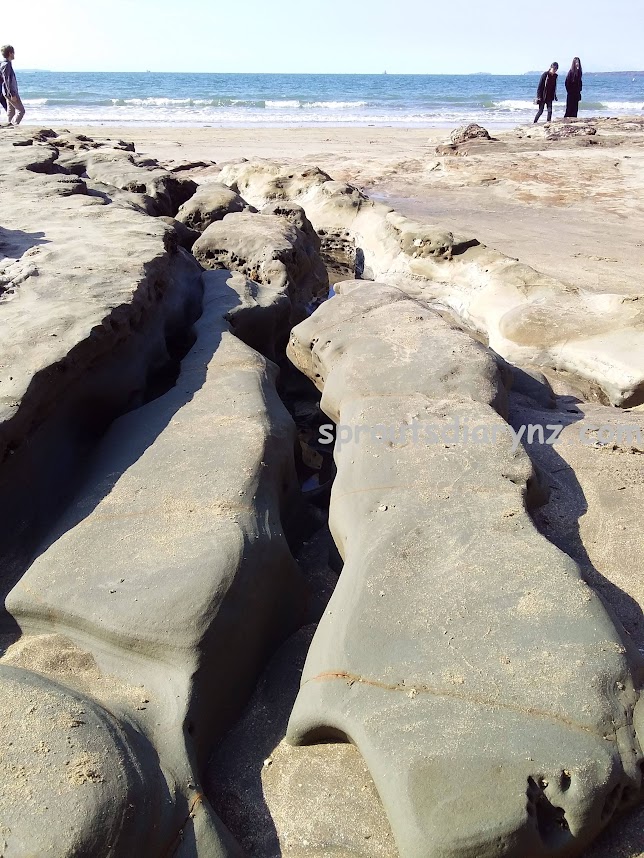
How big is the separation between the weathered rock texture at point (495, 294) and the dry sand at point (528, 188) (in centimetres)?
72

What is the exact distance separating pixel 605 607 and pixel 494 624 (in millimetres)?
300

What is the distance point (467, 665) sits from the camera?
5.13ft

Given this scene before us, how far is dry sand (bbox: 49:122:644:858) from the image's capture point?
17.9ft

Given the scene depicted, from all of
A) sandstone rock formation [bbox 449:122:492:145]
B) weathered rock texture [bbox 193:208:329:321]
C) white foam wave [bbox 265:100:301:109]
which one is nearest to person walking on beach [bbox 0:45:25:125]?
weathered rock texture [bbox 193:208:329:321]

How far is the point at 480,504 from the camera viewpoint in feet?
6.75

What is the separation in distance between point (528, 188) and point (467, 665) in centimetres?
844

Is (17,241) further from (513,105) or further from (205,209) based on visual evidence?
(513,105)

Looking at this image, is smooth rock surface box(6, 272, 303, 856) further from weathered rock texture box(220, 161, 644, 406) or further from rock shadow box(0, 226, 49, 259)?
weathered rock texture box(220, 161, 644, 406)

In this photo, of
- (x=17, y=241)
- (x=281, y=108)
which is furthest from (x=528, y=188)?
(x=281, y=108)

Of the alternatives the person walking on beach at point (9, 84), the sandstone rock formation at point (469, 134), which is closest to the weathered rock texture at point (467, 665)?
the person walking on beach at point (9, 84)

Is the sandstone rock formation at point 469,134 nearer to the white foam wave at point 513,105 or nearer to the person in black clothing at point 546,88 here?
the person in black clothing at point 546,88

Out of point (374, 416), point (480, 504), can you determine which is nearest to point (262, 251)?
point (374, 416)

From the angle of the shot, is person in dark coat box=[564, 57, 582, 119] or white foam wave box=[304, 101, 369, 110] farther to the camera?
white foam wave box=[304, 101, 369, 110]

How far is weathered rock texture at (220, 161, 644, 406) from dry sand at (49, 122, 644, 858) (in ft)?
2.35
